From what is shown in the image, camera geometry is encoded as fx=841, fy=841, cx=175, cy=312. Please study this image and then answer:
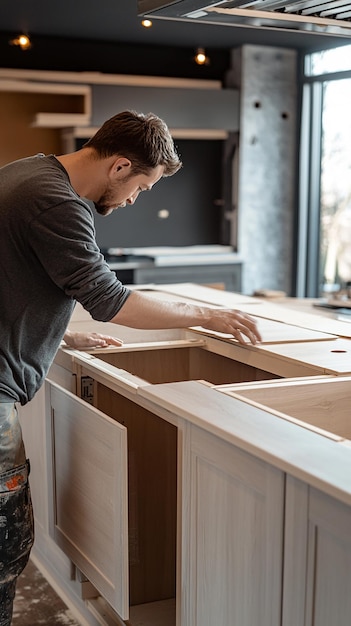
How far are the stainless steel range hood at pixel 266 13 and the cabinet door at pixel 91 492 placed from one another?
111cm

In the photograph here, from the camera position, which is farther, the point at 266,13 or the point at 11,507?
the point at 266,13

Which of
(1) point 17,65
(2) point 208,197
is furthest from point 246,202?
(1) point 17,65

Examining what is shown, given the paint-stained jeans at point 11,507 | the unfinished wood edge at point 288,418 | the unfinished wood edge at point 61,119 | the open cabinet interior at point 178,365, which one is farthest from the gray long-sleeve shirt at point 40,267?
the unfinished wood edge at point 61,119

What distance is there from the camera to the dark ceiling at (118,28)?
4.96m

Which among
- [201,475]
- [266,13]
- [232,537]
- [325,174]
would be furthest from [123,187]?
[325,174]

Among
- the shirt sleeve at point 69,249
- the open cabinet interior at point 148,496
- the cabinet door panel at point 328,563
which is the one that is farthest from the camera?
the open cabinet interior at point 148,496

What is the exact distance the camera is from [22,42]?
565 centimetres

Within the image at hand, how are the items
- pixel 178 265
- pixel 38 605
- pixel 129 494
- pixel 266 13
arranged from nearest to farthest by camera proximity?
pixel 266 13 < pixel 129 494 < pixel 38 605 < pixel 178 265

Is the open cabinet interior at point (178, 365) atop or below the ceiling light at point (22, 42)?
below

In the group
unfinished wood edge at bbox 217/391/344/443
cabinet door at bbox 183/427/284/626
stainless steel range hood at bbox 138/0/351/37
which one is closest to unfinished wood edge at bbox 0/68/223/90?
stainless steel range hood at bbox 138/0/351/37

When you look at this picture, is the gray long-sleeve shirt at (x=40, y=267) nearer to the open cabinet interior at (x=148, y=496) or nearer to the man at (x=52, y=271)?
the man at (x=52, y=271)

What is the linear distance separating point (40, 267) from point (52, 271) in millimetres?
61

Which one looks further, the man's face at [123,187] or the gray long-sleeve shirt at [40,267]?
the man's face at [123,187]

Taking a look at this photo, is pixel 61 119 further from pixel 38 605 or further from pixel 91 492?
pixel 91 492
